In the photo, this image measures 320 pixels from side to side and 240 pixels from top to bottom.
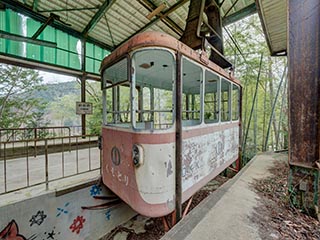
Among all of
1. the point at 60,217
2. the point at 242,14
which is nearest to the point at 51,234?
the point at 60,217

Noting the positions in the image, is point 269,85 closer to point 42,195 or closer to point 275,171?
point 275,171

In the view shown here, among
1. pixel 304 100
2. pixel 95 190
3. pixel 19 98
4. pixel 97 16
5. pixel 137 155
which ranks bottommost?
pixel 95 190

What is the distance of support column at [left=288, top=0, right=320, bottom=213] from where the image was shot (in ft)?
7.25

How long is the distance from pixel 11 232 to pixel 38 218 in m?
0.34

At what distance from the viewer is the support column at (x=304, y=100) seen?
2.21m

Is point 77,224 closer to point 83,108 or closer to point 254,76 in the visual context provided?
point 83,108

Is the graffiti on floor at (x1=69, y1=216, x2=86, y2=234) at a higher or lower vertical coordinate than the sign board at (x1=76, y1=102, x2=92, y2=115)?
lower

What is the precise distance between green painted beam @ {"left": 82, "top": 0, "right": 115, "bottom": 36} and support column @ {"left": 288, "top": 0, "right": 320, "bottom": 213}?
5298 mm

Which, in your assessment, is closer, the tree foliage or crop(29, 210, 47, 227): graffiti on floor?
crop(29, 210, 47, 227): graffiti on floor

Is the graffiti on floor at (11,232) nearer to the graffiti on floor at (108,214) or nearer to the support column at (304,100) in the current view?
the graffiti on floor at (108,214)

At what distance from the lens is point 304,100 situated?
2.30 m

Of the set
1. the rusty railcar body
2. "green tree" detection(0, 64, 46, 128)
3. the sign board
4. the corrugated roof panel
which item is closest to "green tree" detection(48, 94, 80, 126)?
"green tree" detection(0, 64, 46, 128)

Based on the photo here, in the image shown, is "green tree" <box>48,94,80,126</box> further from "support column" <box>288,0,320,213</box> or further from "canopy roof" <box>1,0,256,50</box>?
"support column" <box>288,0,320,213</box>

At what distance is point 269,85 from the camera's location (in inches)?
403
